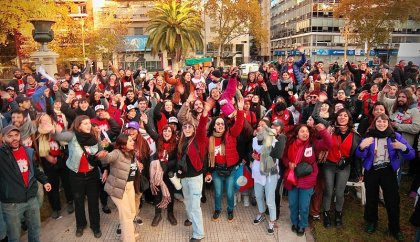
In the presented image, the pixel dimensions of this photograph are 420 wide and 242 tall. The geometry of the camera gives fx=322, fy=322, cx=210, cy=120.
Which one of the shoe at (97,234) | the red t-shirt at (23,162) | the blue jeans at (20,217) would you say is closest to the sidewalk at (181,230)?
the shoe at (97,234)

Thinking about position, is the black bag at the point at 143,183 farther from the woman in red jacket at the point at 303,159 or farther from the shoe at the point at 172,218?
the woman in red jacket at the point at 303,159

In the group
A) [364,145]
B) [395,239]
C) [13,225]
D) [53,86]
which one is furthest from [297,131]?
[53,86]

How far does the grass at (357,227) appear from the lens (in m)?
4.79

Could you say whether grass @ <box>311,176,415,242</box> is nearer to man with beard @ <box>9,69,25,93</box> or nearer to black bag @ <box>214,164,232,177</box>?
black bag @ <box>214,164,232,177</box>

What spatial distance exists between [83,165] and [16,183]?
0.90 metres

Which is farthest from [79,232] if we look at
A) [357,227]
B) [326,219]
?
[357,227]

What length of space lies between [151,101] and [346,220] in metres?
4.66

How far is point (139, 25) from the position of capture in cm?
5300

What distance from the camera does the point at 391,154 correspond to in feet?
14.9

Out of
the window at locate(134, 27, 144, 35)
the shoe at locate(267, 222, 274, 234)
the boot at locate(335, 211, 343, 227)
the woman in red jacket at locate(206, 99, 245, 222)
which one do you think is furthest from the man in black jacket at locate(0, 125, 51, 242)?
the window at locate(134, 27, 144, 35)

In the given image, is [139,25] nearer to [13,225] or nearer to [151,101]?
[151,101]

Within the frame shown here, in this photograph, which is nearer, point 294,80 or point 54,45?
point 294,80

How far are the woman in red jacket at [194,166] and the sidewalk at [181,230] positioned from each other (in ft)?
1.21

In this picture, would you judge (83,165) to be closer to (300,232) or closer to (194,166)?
(194,166)
